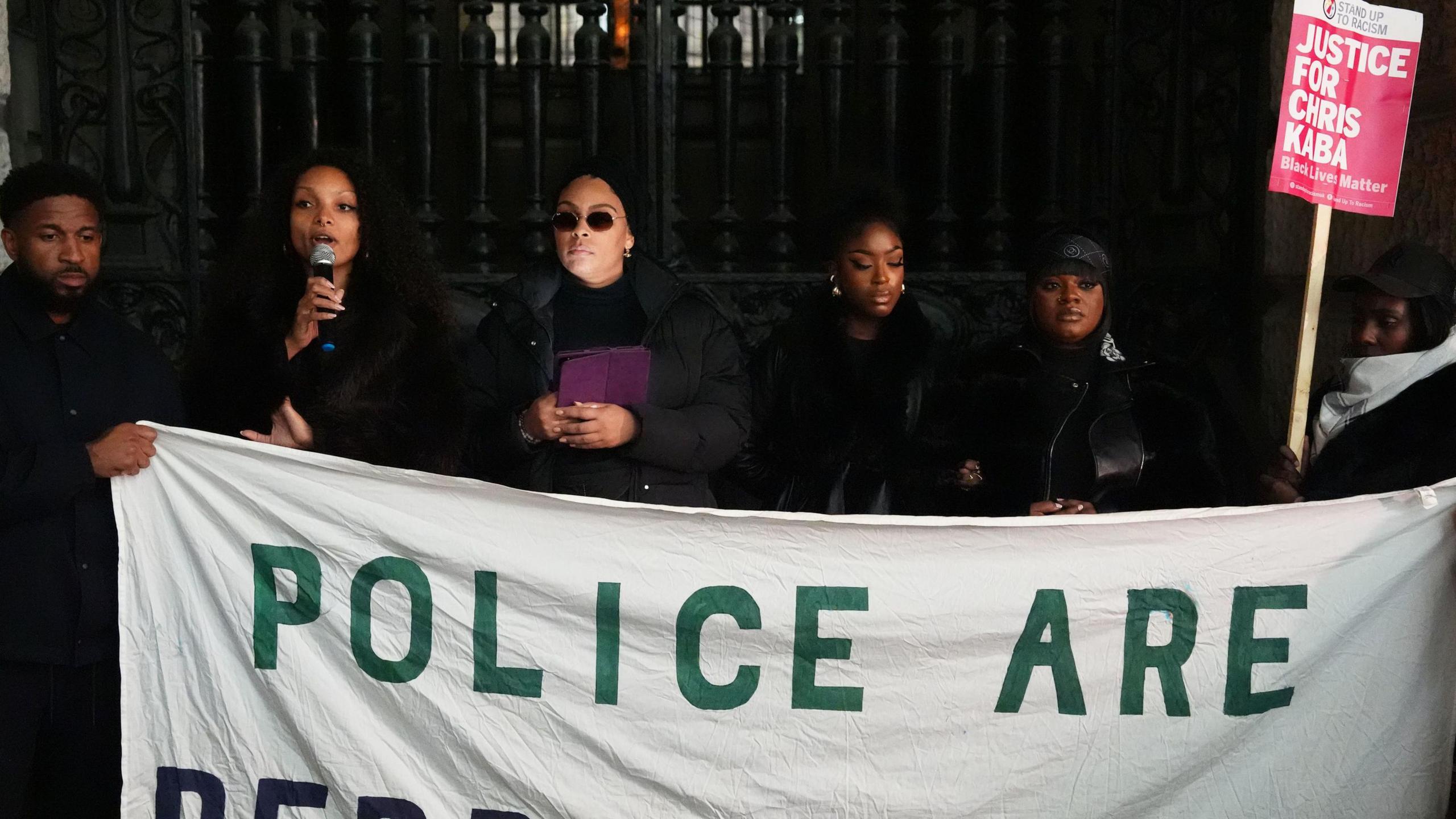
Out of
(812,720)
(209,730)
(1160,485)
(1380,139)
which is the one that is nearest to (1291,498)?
(1160,485)

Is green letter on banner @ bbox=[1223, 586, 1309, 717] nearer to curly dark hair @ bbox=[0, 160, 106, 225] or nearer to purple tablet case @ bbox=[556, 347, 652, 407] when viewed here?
purple tablet case @ bbox=[556, 347, 652, 407]

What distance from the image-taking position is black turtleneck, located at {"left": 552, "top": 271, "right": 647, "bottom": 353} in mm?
3887

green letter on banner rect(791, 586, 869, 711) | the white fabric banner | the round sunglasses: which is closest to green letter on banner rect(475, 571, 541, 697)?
the white fabric banner

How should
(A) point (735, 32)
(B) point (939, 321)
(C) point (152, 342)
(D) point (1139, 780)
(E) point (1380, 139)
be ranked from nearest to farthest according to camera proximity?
1. (D) point (1139, 780)
2. (C) point (152, 342)
3. (E) point (1380, 139)
4. (B) point (939, 321)
5. (A) point (735, 32)

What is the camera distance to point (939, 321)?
509 centimetres

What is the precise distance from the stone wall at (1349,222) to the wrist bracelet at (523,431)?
269 cm

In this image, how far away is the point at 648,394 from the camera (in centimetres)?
386

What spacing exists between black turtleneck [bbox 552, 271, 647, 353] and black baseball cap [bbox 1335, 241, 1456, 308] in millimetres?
1782

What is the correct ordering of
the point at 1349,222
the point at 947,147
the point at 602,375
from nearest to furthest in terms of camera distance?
the point at 602,375
the point at 1349,222
the point at 947,147

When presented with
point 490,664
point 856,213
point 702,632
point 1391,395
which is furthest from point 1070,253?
point 490,664

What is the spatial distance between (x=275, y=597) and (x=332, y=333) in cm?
63

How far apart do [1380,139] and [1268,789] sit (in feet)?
5.53

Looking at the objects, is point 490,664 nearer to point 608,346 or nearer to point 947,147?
point 608,346

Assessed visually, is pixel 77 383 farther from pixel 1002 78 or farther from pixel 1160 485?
pixel 1002 78
